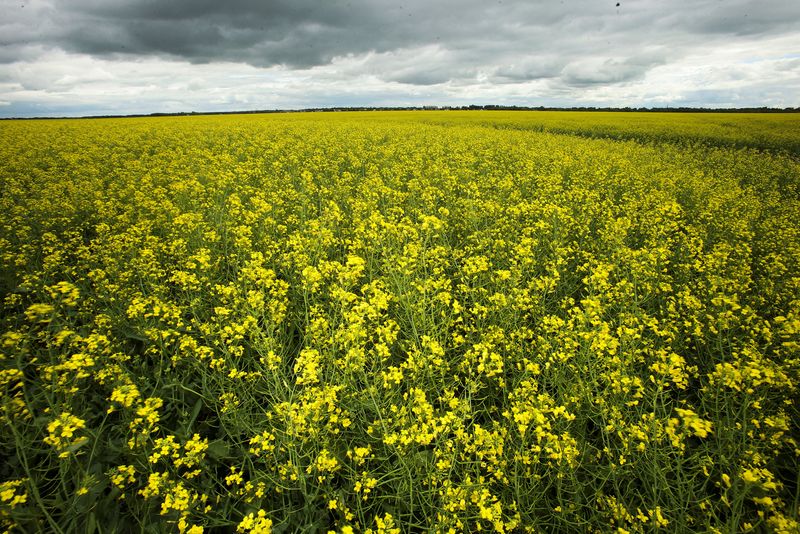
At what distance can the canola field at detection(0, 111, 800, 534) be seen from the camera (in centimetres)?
238

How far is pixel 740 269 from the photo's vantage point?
4754 millimetres

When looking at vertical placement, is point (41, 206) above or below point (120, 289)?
above

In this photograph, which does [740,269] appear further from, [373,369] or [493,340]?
[373,369]

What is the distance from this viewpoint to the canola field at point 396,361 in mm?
2383

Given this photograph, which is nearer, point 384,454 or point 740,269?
point 384,454

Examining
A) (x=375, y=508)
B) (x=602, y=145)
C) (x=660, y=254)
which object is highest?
(x=602, y=145)

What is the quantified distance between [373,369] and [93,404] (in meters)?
2.54

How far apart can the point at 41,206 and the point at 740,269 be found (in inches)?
433

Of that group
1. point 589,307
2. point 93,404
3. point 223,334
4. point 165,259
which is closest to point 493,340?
point 589,307

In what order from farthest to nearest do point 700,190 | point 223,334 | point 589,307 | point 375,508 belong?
1. point 700,190
2. point 589,307
3. point 223,334
4. point 375,508

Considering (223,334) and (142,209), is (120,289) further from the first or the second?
(142,209)

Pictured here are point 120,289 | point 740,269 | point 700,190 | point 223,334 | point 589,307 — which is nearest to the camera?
point 223,334

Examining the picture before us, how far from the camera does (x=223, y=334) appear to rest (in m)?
3.09

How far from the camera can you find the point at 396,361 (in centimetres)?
388
